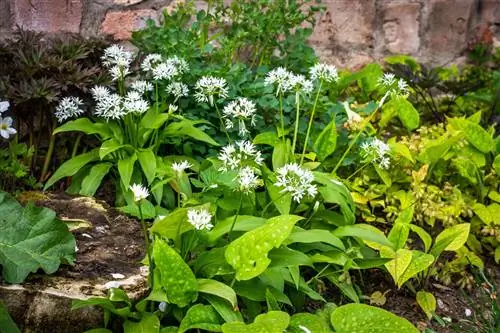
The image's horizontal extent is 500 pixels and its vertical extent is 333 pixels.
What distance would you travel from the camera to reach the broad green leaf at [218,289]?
2.23 m

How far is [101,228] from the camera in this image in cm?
275

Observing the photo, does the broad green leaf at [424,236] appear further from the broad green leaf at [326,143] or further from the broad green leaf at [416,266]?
the broad green leaf at [326,143]

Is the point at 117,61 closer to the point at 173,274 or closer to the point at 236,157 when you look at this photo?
the point at 236,157

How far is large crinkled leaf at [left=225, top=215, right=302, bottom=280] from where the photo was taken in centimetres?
226

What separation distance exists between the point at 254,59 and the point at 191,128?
90 cm

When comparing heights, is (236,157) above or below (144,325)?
above

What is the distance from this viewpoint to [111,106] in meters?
3.04

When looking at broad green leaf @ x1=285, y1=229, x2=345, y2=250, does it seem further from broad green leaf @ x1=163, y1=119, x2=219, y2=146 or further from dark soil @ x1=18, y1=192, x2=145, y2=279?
broad green leaf @ x1=163, y1=119, x2=219, y2=146

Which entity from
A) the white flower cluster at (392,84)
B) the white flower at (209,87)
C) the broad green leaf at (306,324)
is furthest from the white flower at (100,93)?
the broad green leaf at (306,324)

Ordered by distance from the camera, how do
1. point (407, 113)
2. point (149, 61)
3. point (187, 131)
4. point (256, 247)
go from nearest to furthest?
1. point (256, 247)
2. point (187, 131)
3. point (149, 61)
4. point (407, 113)

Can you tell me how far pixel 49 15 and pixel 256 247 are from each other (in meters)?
2.23

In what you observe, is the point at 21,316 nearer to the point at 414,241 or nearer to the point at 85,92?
the point at 85,92

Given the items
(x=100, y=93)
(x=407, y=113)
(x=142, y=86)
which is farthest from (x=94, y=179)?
(x=407, y=113)

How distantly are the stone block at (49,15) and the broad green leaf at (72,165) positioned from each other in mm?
1065
